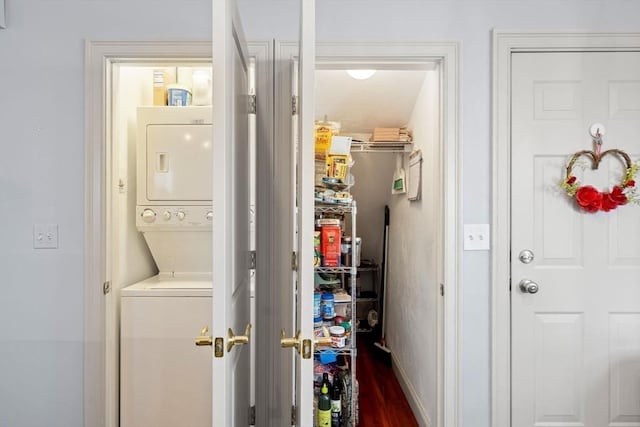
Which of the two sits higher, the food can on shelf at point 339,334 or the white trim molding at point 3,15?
the white trim molding at point 3,15

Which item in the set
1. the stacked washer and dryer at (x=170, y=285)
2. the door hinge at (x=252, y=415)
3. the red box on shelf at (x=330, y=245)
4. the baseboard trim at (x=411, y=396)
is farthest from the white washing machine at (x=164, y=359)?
the baseboard trim at (x=411, y=396)

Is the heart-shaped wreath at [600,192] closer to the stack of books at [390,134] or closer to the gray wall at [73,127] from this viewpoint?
the gray wall at [73,127]

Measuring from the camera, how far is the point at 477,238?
1637 mm

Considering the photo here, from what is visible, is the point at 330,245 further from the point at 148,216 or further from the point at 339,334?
the point at 148,216

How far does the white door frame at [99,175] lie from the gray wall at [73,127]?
0.05 metres

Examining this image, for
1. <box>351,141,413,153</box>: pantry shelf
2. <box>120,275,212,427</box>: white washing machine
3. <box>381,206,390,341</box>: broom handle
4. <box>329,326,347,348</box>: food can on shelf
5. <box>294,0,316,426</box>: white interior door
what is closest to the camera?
<box>294,0,316,426</box>: white interior door

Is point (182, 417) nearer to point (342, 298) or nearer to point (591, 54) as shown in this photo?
point (342, 298)

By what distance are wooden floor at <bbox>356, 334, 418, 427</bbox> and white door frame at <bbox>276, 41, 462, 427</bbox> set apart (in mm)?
689

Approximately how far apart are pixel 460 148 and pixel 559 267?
0.73m

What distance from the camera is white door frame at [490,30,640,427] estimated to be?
1.62 metres

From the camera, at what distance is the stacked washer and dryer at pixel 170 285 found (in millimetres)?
1818

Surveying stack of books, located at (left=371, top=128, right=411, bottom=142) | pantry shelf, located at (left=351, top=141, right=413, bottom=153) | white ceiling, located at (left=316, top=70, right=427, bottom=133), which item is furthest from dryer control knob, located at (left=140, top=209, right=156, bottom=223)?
stack of books, located at (left=371, top=128, right=411, bottom=142)

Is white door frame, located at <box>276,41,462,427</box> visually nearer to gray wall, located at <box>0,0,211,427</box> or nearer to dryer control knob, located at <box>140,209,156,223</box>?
gray wall, located at <box>0,0,211,427</box>

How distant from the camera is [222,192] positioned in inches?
35.6
